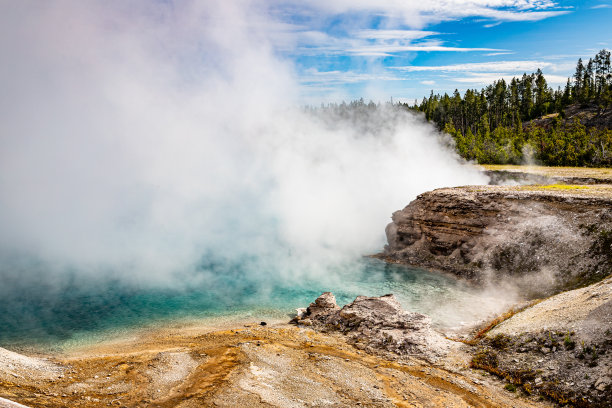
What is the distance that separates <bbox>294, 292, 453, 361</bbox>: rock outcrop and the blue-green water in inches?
85.5

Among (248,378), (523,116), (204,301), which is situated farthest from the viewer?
(523,116)

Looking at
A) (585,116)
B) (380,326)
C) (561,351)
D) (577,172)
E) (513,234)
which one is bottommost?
(380,326)

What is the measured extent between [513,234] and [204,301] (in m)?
16.7

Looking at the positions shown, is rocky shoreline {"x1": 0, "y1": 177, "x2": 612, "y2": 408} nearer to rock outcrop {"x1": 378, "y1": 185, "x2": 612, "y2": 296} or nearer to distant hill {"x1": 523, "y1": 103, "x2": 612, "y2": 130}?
rock outcrop {"x1": 378, "y1": 185, "x2": 612, "y2": 296}

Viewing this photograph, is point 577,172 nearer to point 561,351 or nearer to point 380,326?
point 561,351

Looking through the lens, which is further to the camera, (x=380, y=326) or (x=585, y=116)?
(x=585, y=116)

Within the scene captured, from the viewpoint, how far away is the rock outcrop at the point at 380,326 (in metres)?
13.5

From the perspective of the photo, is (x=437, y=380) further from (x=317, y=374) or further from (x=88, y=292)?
(x=88, y=292)

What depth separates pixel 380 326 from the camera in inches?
585

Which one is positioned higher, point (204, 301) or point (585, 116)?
point (585, 116)

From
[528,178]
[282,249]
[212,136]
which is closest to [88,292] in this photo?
[282,249]

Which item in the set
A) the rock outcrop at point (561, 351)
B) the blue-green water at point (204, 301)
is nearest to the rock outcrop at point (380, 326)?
the rock outcrop at point (561, 351)

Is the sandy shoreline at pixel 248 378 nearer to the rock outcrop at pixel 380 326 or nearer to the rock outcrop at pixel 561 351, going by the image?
the rock outcrop at pixel 380 326

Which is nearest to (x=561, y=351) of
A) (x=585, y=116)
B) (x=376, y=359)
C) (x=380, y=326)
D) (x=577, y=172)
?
(x=376, y=359)
